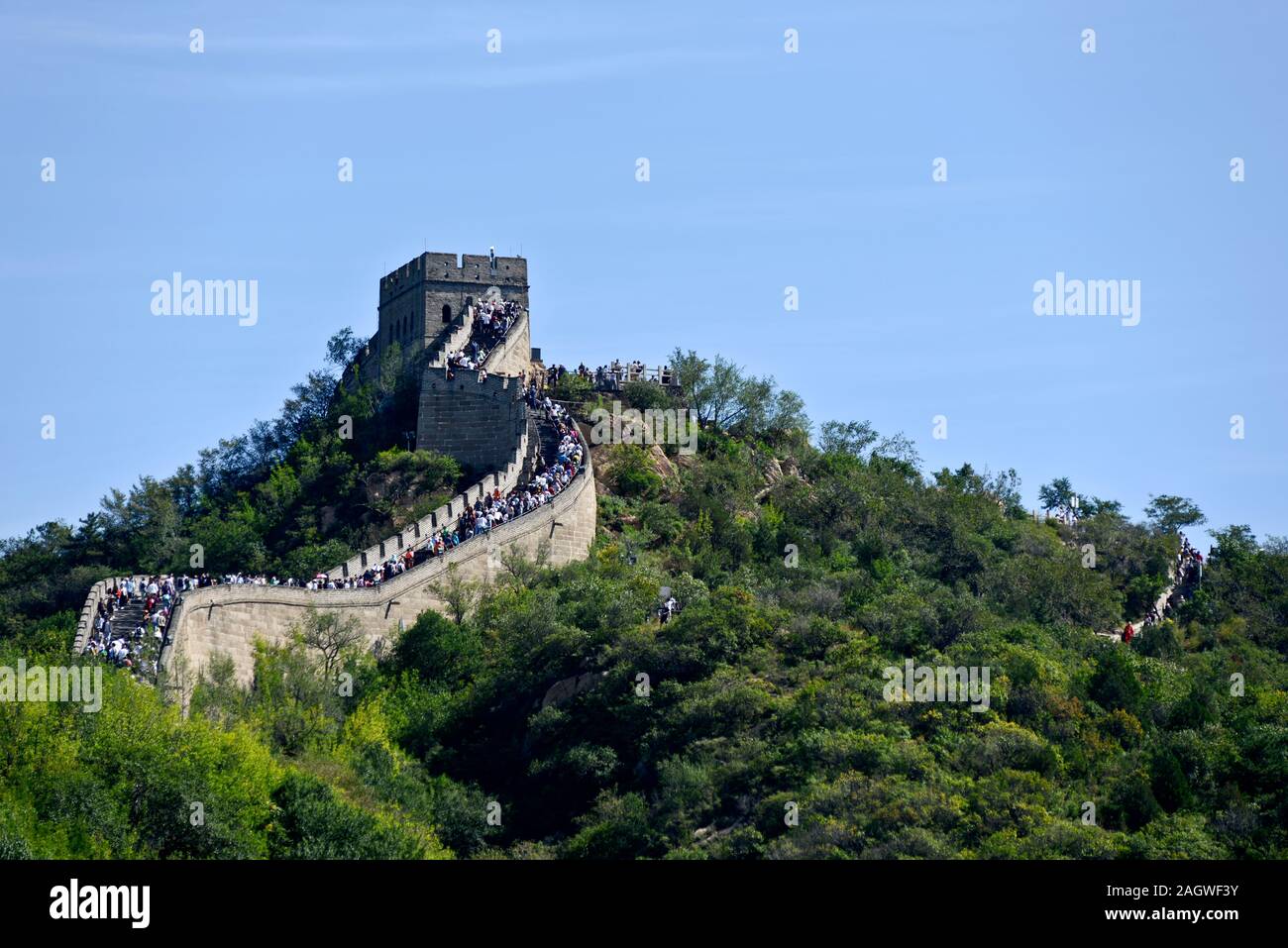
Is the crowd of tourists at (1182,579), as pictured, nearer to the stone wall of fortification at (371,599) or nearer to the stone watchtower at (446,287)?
the stone wall of fortification at (371,599)

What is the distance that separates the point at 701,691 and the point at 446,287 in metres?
31.9

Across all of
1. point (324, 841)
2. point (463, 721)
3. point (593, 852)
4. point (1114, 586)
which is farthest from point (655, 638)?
point (1114, 586)

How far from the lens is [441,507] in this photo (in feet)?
236

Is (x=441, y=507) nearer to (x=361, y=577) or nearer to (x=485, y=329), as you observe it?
(x=361, y=577)

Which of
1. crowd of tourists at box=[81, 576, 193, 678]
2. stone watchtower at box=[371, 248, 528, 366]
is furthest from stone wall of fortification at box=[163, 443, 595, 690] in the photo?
stone watchtower at box=[371, 248, 528, 366]

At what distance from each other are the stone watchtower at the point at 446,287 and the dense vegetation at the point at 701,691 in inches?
178

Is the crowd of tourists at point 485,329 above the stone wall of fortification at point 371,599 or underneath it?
above

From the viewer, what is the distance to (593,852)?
54.7 m

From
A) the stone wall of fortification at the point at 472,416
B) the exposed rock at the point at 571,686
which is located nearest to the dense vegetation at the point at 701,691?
the exposed rock at the point at 571,686

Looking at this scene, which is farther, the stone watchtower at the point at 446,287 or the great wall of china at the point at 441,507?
the stone watchtower at the point at 446,287

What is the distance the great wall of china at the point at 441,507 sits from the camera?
199 ft

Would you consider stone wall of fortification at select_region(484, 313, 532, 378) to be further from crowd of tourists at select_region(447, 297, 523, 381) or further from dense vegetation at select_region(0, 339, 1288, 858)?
dense vegetation at select_region(0, 339, 1288, 858)
